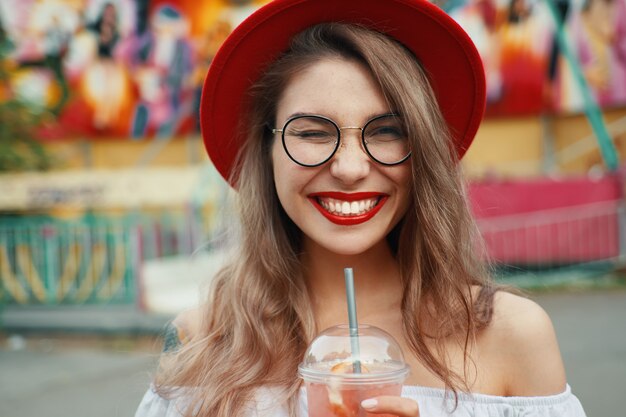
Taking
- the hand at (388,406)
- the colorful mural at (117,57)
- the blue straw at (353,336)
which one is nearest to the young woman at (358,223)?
the blue straw at (353,336)

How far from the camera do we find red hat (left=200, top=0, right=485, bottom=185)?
179 centimetres

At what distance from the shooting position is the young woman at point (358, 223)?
68.0 inches

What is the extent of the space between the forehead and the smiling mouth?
0.65 feet

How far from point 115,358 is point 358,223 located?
16.8ft

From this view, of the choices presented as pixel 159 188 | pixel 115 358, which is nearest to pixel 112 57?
pixel 159 188

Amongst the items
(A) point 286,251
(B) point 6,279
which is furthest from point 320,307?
(B) point 6,279

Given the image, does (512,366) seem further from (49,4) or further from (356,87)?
(49,4)

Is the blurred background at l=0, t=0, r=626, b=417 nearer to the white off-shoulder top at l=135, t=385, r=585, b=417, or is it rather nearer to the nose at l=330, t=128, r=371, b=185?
the white off-shoulder top at l=135, t=385, r=585, b=417

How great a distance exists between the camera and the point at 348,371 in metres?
1.38

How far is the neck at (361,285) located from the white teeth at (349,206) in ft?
0.81

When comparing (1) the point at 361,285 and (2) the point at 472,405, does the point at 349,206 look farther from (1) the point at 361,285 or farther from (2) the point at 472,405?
(2) the point at 472,405

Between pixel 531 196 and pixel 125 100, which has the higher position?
pixel 125 100

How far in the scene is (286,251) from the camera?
2.04 metres

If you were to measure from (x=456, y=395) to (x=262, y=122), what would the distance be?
2.96 ft
